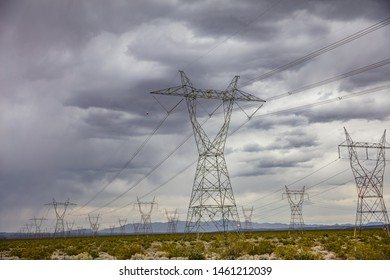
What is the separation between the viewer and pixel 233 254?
30.4m

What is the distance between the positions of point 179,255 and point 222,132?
11594 mm

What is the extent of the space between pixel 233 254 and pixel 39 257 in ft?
53.9

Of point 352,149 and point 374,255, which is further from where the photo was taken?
point 352,149

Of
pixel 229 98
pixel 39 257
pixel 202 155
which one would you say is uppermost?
pixel 229 98
